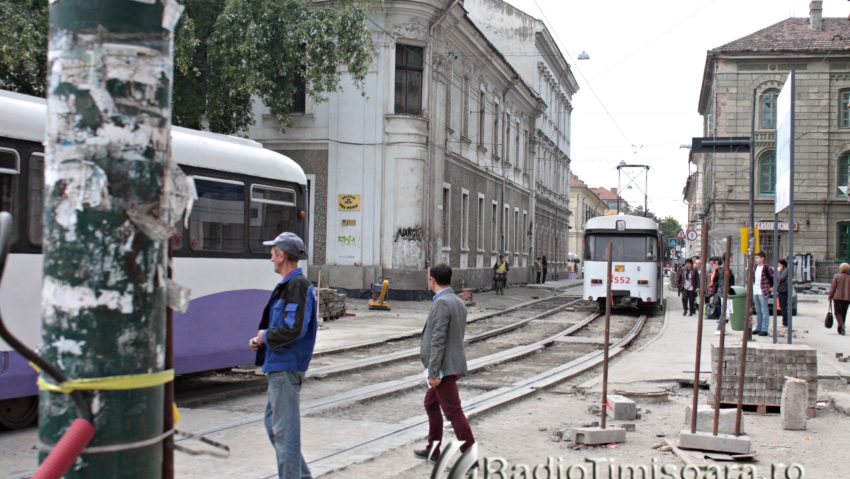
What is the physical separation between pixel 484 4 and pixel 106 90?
51536 millimetres

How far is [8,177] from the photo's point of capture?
314 inches

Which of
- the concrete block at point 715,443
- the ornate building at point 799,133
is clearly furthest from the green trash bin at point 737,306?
the ornate building at point 799,133

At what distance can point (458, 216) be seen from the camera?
3575 cm

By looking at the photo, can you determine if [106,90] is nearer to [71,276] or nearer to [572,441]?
[71,276]

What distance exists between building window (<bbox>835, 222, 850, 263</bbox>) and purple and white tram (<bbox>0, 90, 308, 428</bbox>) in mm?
46149

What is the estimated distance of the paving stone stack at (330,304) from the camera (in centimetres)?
2207

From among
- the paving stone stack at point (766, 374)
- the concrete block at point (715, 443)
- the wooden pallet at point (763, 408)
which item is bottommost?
the wooden pallet at point (763, 408)

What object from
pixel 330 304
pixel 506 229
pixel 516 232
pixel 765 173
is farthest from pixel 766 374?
pixel 765 173

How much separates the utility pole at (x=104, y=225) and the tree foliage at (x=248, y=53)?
19.6 m

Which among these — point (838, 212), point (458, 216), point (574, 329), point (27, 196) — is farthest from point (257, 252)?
point (838, 212)

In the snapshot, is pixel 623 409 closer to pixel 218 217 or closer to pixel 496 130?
pixel 218 217

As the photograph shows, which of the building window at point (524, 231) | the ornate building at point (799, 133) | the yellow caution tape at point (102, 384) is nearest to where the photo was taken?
the yellow caution tape at point (102, 384)

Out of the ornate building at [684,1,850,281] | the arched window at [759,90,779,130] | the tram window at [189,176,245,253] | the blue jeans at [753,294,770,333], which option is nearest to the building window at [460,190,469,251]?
the blue jeans at [753,294,770,333]

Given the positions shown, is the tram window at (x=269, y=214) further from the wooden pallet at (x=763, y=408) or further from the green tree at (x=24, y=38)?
the green tree at (x=24, y=38)
